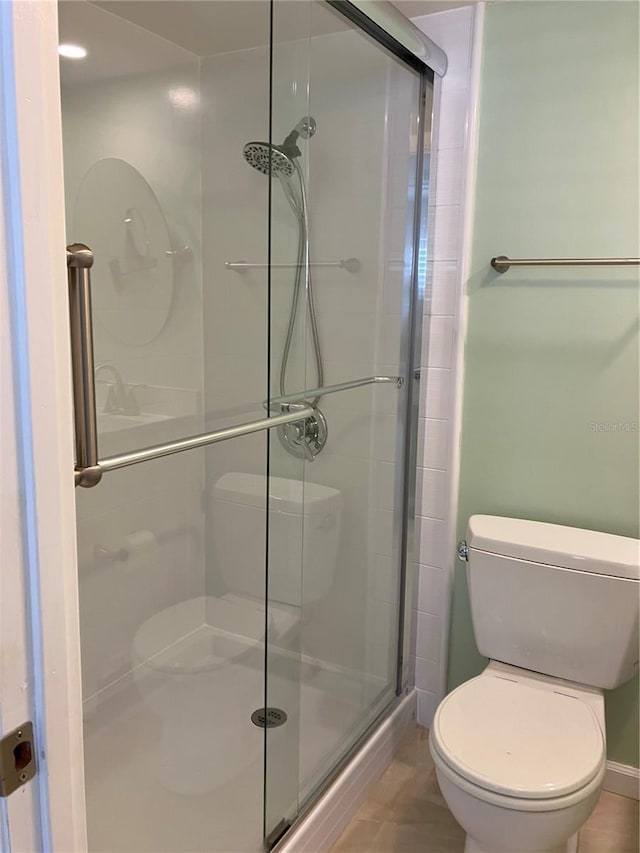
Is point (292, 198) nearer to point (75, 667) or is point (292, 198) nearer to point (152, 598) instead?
point (75, 667)

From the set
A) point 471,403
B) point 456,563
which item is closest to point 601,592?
point 456,563

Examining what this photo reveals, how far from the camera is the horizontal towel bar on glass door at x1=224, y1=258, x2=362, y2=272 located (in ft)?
5.34

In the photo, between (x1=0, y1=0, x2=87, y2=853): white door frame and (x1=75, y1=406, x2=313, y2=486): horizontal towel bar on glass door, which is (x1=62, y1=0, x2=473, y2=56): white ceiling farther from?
(x1=0, y1=0, x2=87, y2=853): white door frame

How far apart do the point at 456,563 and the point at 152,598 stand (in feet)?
3.27

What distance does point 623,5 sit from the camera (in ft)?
5.66

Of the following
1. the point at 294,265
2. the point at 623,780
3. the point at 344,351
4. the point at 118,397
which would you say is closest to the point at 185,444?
the point at 294,265

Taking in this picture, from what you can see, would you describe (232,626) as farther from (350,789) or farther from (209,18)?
(209,18)

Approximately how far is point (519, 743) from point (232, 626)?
36.0 inches

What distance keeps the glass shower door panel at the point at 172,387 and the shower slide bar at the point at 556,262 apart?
661 millimetres

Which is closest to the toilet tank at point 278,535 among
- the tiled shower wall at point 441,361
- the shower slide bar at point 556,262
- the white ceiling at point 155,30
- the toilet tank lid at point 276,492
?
the toilet tank lid at point 276,492

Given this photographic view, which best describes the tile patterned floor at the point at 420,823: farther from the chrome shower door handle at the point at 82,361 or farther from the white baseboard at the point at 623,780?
the chrome shower door handle at the point at 82,361

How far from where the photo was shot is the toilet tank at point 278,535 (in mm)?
1729

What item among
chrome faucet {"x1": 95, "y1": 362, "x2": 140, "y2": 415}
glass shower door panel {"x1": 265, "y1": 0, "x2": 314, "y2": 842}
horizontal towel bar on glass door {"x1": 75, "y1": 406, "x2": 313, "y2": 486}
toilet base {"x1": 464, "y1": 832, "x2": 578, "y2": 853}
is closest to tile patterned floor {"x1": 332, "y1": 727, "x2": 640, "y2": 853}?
toilet base {"x1": 464, "y1": 832, "x2": 578, "y2": 853}

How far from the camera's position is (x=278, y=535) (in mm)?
1716
